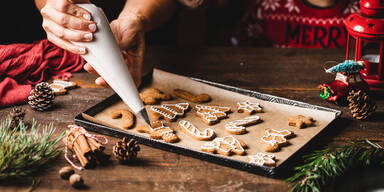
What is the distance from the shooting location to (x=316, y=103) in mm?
1483

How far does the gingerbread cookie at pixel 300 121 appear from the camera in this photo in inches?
50.8

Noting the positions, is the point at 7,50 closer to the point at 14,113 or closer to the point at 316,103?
the point at 14,113

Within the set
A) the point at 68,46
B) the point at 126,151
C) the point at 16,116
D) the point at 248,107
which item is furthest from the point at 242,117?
the point at 16,116

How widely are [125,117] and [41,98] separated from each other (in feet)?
0.99

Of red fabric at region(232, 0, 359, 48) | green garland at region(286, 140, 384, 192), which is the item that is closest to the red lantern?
green garland at region(286, 140, 384, 192)

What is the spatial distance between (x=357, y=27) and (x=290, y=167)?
58 cm

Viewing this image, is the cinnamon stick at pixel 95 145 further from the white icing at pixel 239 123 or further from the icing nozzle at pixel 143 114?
the white icing at pixel 239 123

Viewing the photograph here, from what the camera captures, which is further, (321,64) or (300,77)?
(321,64)

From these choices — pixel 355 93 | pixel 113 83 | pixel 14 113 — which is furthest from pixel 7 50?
pixel 355 93

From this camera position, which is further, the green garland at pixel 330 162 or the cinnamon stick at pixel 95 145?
the cinnamon stick at pixel 95 145

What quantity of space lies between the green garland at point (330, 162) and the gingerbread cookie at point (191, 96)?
457 millimetres

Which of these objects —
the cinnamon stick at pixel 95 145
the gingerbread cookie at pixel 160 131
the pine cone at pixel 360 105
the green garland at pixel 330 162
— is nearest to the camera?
the green garland at pixel 330 162

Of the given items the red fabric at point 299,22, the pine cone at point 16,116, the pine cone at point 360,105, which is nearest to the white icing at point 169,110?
the pine cone at point 16,116

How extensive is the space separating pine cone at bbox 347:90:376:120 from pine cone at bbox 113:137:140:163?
2.29 feet
